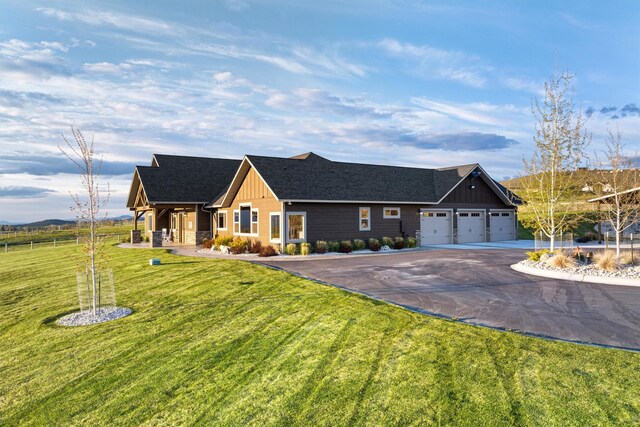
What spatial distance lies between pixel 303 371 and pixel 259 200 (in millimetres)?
18080

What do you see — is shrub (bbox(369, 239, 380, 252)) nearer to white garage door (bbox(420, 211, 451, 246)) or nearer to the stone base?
white garage door (bbox(420, 211, 451, 246))

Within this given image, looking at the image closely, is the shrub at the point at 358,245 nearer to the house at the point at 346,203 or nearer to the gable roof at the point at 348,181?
the house at the point at 346,203

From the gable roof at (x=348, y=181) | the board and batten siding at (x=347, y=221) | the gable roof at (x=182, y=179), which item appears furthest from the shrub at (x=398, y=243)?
the gable roof at (x=182, y=179)

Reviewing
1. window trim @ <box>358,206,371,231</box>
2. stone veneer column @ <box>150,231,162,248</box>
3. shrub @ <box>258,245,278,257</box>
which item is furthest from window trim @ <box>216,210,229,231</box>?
window trim @ <box>358,206,371,231</box>

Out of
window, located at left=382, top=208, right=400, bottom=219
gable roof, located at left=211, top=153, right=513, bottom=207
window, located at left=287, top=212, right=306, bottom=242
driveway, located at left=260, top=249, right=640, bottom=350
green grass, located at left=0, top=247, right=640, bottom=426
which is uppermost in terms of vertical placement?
gable roof, located at left=211, top=153, right=513, bottom=207

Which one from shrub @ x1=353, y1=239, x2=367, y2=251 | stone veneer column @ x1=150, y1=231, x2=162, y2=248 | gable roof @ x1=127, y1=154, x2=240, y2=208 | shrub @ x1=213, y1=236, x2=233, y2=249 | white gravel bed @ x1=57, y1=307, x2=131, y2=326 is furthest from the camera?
gable roof @ x1=127, y1=154, x2=240, y2=208

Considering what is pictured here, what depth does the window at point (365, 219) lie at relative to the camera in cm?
2441

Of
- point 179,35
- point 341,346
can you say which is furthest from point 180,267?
point 341,346

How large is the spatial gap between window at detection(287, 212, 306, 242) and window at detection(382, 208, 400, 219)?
590 cm

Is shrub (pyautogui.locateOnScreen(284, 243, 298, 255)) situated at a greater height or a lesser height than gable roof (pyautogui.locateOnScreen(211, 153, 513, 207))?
lesser

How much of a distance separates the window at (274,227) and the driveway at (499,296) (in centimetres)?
489

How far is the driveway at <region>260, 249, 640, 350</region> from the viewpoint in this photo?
789 centimetres

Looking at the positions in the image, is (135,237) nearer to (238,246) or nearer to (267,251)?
(238,246)

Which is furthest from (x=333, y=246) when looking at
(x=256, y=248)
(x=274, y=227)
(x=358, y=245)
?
(x=256, y=248)
